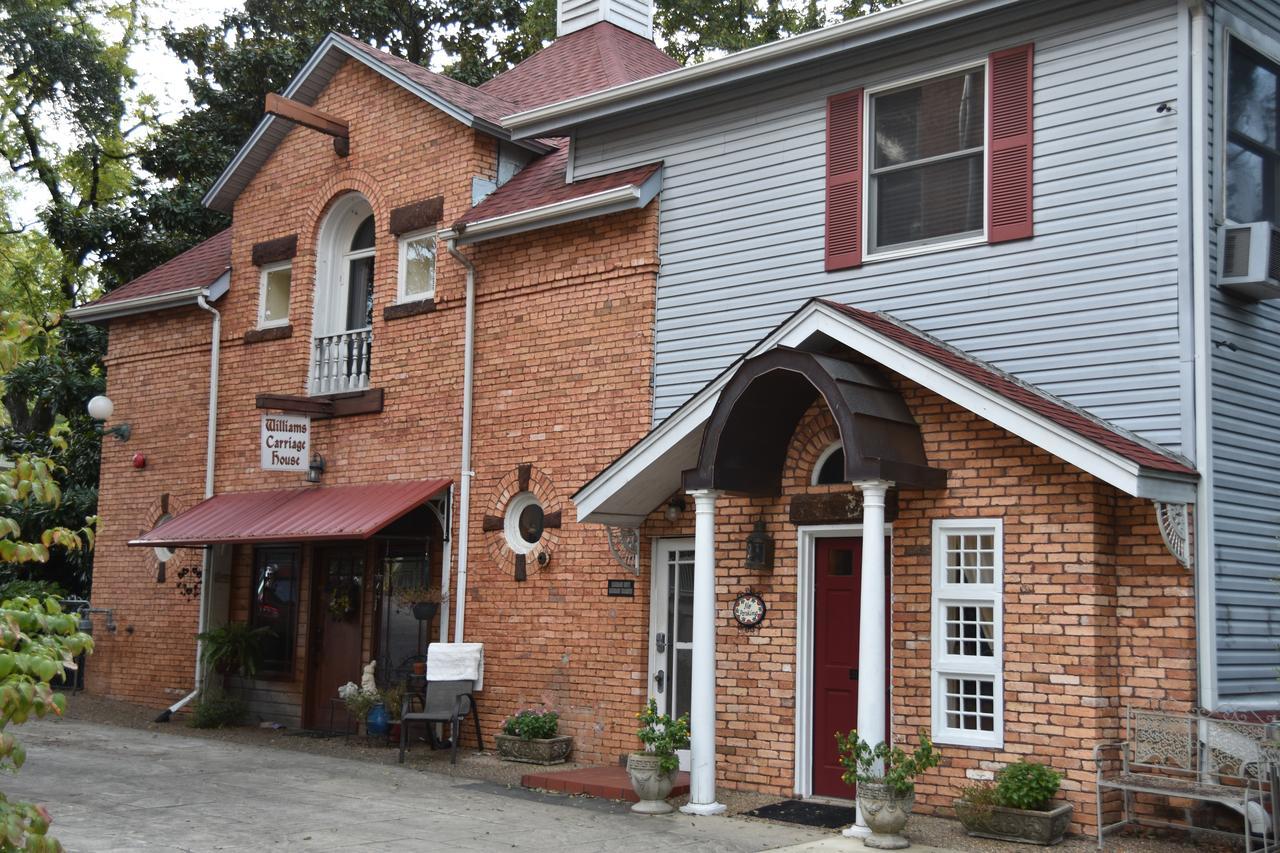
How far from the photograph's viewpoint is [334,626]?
1551 centimetres

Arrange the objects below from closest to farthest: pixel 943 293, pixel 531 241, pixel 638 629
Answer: pixel 943 293 → pixel 638 629 → pixel 531 241

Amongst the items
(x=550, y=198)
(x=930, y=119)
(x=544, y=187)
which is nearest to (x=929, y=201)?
(x=930, y=119)

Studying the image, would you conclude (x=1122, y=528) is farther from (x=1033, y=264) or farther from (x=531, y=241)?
(x=531, y=241)

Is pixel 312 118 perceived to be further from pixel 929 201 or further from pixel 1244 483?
pixel 1244 483

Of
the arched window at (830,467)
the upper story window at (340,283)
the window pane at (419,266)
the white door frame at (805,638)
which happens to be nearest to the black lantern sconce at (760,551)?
the white door frame at (805,638)

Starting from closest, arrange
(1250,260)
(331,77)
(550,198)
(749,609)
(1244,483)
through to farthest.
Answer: (1250,260) < (1244,483) < (749,609) < (550,198) < (331,77)

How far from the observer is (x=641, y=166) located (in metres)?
12.9

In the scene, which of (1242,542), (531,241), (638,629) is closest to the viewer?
(1242,542)

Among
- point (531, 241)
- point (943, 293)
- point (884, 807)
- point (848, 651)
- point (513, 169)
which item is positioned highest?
point (513, 169)

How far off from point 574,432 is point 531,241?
2.17 metres

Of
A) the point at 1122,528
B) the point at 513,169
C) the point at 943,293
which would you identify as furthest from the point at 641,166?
the point at 1122,528

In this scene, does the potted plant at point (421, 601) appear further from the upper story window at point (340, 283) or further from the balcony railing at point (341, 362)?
the upper story window at point (340, 283)

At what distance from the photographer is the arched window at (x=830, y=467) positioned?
10875mm

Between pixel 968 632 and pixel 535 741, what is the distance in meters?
4.53
